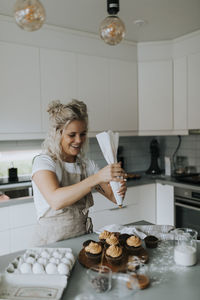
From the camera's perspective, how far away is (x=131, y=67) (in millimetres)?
3273

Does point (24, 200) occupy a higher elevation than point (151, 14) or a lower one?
lower

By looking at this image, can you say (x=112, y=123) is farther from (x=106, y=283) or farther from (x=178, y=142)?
(x=106, y=283)

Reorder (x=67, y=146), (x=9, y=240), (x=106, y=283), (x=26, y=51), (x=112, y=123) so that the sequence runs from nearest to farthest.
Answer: (x=106, y=283) → (x=67, y=146) → (x=9, y=240) → (x=26, y=51) → (x=112, y=123)

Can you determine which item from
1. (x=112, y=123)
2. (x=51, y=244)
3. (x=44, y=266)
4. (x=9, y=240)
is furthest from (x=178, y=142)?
(x=44, y=266)

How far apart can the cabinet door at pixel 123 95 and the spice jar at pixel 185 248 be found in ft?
6.73

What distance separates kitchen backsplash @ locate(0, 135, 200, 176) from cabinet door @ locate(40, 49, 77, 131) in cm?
57

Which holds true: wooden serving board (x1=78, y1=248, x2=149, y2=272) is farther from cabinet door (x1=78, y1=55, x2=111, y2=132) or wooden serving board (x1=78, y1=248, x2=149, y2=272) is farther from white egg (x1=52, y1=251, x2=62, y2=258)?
cabinet door (x1=78, y1=55, x2=111, y2=132)

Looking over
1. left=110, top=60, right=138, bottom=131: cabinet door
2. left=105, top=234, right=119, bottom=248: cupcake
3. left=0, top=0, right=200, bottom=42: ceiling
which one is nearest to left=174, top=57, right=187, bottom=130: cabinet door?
left=0, top=0, right=200, bottom=42: ceiling

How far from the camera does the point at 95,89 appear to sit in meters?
3.02

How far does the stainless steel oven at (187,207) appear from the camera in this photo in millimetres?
2808

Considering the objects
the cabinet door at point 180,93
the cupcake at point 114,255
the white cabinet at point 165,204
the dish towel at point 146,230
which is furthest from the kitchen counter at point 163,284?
the cabinet door at point 180,93

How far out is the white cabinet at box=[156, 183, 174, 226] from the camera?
3.08 m

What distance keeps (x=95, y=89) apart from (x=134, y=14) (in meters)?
0.85

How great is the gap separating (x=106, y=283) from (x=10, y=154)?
2.23 m
